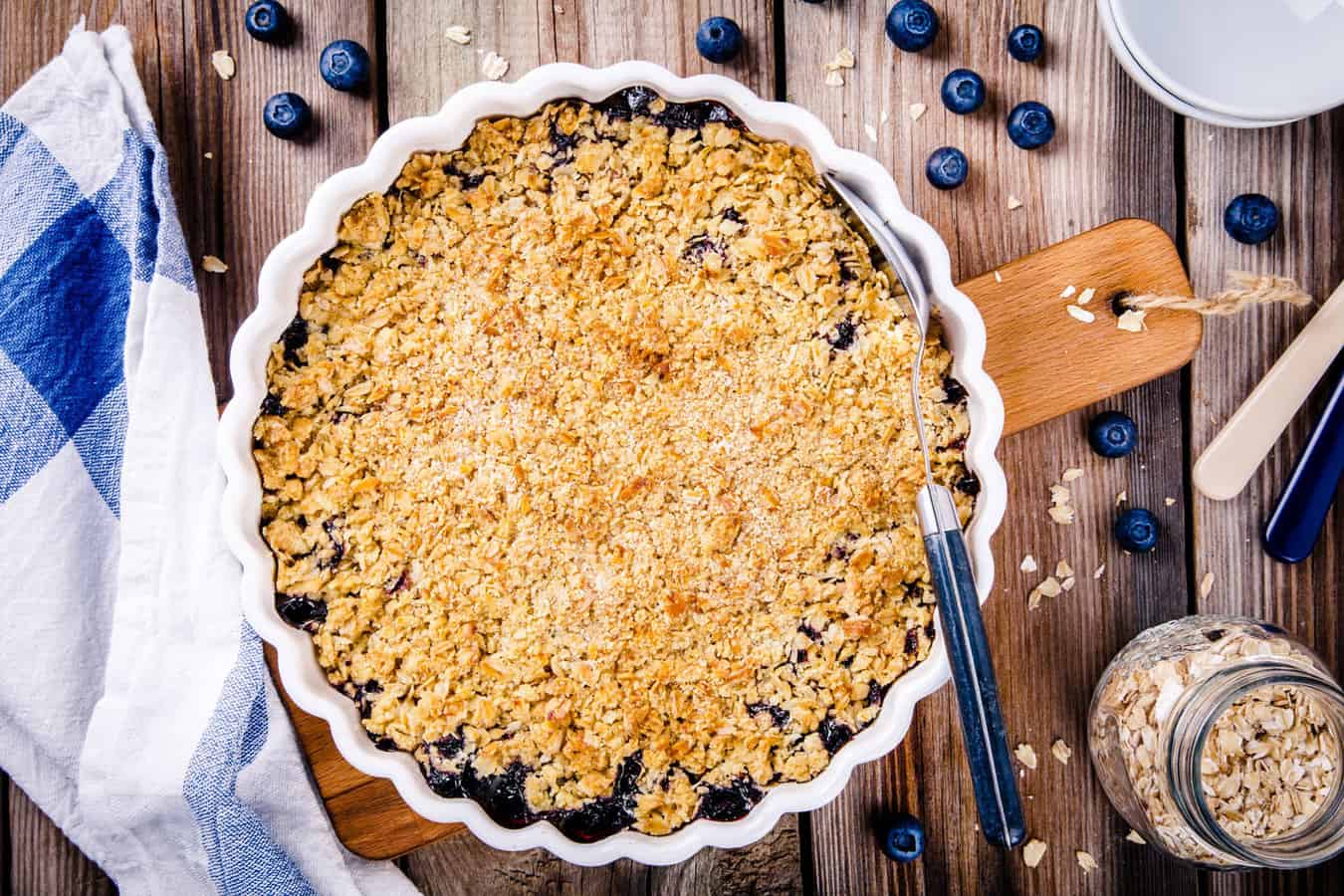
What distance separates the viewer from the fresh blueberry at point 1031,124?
1.30 meters

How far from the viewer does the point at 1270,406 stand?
1.34m

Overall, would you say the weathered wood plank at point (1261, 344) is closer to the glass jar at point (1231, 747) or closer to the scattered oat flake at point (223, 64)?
the glass jar at point (1231, 747)

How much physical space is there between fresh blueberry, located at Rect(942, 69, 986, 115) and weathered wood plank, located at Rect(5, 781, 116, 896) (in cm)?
156

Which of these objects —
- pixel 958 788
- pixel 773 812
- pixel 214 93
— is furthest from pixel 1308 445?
pixel 214 93

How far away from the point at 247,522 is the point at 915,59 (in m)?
1.04

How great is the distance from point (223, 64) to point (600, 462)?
2.56ft

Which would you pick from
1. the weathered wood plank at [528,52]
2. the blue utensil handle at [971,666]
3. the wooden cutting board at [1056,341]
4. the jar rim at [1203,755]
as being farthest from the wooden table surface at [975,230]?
the blue utensil handle at [971,666]

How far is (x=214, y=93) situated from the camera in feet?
4.35

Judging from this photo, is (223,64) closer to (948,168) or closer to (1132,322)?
(948,168)

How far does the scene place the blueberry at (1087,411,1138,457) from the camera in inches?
52.0

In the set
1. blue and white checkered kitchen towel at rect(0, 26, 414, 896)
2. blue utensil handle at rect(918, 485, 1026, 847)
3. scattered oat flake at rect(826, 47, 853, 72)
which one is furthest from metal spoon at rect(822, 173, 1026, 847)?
blue and white checkered kitchen towel at rect(0, 26, 414, 896)

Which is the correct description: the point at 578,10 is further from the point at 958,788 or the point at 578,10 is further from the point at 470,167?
the point at 958,788

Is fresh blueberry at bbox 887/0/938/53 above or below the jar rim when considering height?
above

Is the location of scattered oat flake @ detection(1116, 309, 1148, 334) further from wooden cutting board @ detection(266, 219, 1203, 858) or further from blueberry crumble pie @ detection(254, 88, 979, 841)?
blueberry crumble pie @ detection(254, 88, 979, 841)
